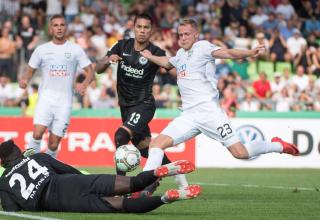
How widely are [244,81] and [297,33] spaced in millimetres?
3016

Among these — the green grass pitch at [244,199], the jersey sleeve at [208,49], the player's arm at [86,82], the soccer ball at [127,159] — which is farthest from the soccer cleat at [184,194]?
the player's arm at [86,82]

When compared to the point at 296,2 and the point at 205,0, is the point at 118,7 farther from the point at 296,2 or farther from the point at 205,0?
the point at 296,2

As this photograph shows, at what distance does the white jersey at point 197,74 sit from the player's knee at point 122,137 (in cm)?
96

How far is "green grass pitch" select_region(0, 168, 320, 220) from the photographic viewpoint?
11.0 metres

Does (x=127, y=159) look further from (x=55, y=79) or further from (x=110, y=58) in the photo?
(x=55, y=79)

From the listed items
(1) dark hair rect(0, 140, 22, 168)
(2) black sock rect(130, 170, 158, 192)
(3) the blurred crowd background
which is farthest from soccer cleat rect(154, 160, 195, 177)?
(3) the blurred crowd background

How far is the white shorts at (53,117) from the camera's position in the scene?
1648 centimetres

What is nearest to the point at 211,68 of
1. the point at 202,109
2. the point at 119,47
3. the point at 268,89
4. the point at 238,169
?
the point at 202,109

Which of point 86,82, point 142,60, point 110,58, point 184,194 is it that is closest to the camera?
point 184,194

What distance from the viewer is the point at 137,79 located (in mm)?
14180

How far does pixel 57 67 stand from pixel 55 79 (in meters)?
0.20

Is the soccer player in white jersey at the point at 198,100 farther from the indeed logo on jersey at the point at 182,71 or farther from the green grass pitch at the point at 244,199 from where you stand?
the green grass pitch at the point at 244,199

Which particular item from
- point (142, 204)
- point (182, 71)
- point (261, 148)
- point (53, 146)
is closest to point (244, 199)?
point (261, 148)

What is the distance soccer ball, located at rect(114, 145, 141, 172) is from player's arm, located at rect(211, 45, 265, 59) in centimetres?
168
